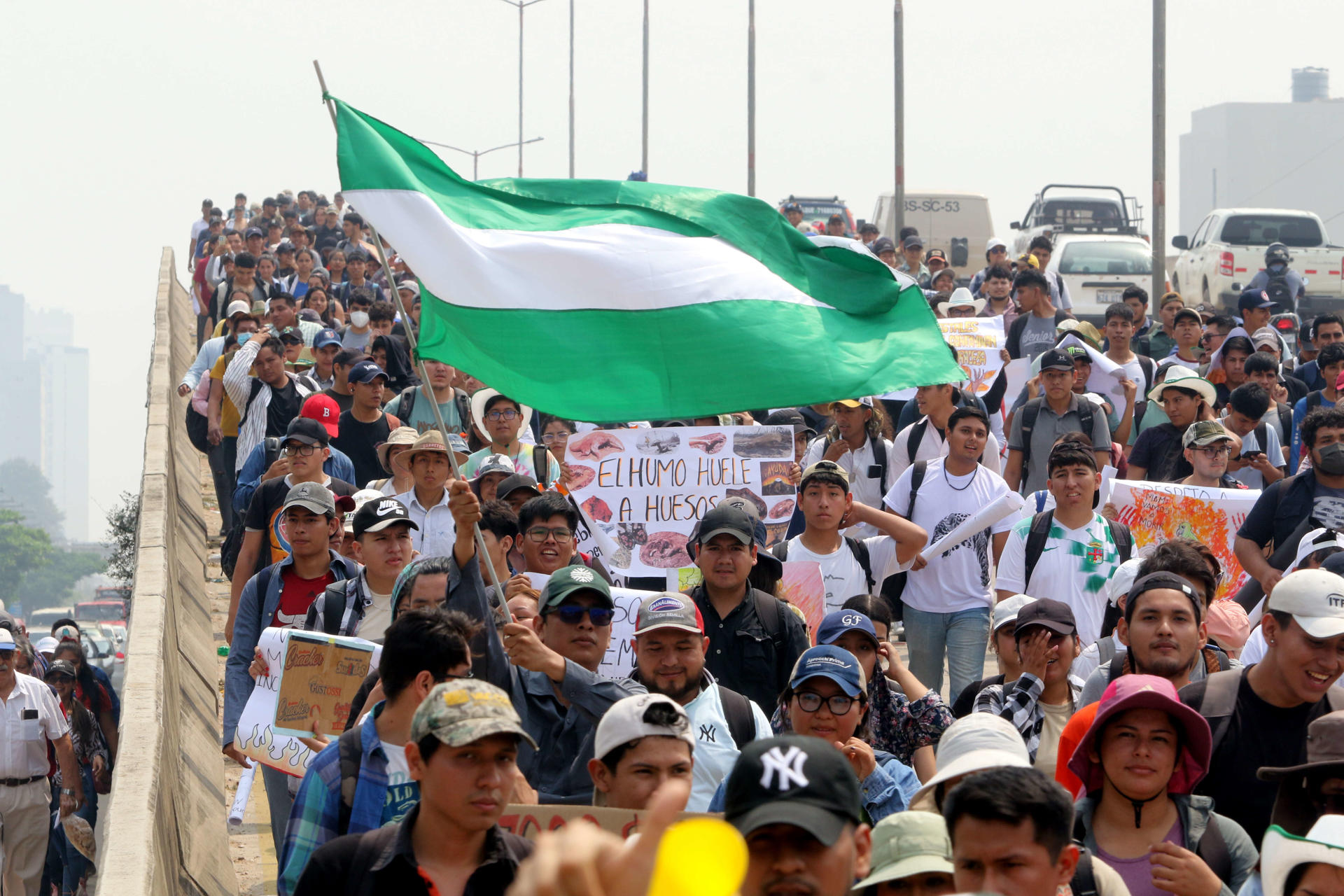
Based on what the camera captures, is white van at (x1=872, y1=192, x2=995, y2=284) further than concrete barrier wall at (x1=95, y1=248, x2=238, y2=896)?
Yes

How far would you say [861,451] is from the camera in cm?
1035

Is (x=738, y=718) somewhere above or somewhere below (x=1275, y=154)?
below

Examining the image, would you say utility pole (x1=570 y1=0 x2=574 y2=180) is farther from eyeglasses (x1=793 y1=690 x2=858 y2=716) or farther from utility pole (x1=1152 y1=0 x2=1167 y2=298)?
eyeglasses (x1=793 y1=690 x2=858 y2=716)

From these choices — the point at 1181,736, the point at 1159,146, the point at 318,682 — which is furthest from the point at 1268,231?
the point at 1181,736

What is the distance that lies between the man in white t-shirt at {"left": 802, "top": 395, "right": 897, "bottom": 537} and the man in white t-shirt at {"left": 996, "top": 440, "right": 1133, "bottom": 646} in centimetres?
203

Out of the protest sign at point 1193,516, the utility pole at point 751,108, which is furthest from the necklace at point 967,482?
the utility pole at point 751,108

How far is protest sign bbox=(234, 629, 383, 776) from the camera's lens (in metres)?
6.82

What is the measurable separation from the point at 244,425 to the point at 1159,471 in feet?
21.5

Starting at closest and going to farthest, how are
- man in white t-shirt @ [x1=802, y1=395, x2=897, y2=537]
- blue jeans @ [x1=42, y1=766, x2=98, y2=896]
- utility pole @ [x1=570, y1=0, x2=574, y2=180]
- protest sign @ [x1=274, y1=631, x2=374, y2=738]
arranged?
protest sign @ [x1=274, y1=631, x2=374, y2=738], man in white t-shirt @ [x1=802, y1=395, x2=897, y2=537], blue jeans @ [x1=42, y1=766, x2=98, y2=896], utility pole @ [x1=570, y1=0, x2=574, y2=180]

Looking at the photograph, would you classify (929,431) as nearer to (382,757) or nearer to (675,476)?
(675,476)

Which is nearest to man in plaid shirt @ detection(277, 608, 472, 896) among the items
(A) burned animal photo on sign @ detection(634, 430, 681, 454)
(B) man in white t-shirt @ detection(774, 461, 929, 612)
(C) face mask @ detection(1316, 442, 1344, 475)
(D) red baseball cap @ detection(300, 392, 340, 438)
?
(B) man in white t-shirt @ detection(774, 461, 929, 612)

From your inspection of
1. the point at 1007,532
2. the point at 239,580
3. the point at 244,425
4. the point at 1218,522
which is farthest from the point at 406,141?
the point at 244,425

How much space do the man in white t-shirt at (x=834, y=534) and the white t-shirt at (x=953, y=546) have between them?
10.4 inches

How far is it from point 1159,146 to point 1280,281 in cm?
369
